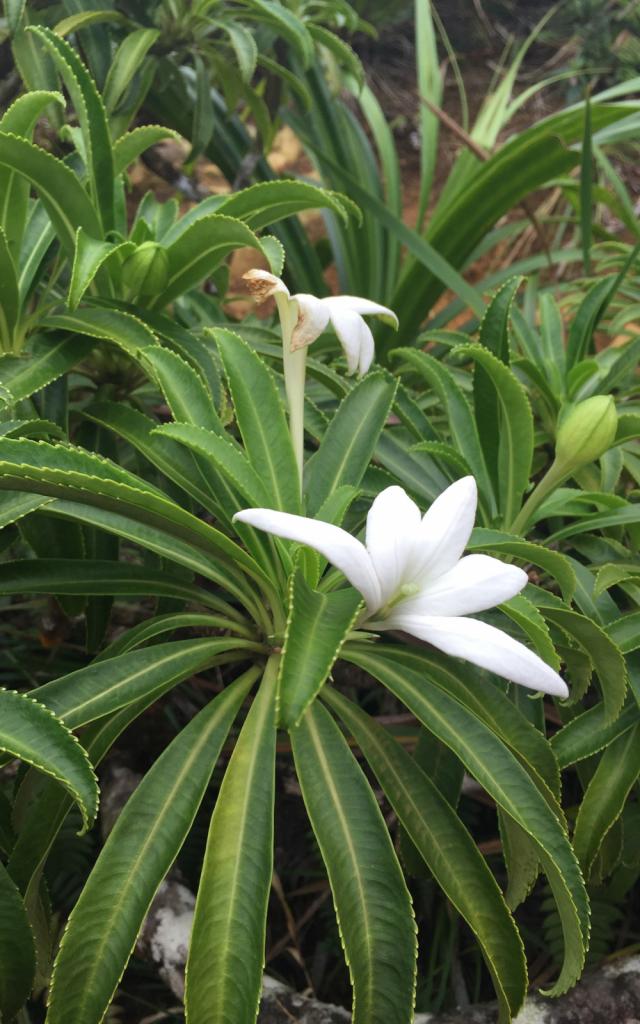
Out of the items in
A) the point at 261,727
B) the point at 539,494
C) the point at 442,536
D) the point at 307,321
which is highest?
the point at 307,321

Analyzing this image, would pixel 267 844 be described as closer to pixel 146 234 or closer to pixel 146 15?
pixel 146 234

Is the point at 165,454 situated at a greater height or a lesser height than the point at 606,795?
greater

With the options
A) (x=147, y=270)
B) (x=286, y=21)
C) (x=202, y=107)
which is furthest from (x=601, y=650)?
(x=202, y=107)

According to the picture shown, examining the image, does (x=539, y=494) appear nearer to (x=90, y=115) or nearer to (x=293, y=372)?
(x=293, y=372)

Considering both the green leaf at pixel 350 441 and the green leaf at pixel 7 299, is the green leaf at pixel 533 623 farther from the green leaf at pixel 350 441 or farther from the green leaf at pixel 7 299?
the green leaf at pixel 7 299

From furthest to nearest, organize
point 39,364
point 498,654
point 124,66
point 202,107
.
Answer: point 202,107 < point 124,66 < point 39,364 < point 498,654

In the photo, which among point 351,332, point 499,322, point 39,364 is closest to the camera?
point 351,332

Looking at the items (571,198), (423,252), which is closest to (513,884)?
(423,252)
